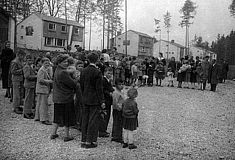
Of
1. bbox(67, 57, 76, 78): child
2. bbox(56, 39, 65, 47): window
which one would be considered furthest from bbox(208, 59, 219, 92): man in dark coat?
bbox(56, 39, 65, 47): window

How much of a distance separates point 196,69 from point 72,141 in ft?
41.3

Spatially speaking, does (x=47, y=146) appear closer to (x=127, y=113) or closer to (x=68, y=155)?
(x=68, y=155)

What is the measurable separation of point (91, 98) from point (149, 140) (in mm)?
1834

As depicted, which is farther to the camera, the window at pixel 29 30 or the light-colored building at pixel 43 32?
the window at pixel 29 30

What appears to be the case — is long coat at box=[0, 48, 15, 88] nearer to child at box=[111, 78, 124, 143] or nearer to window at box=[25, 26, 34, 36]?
child at box=[111, 78, 124, 143]

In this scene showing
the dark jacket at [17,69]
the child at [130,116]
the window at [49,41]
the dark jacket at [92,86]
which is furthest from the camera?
the window at [49,41]

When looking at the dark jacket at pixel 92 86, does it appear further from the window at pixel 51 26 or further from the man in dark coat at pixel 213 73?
the window at pixel 51 26

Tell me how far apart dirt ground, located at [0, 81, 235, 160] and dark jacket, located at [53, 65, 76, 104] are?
3.21 feet

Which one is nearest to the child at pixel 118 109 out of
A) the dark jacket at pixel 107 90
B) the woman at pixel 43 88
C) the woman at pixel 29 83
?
the dark jacket at pixel 107 90

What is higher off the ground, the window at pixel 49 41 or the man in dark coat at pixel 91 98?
the window at pixel 49 41

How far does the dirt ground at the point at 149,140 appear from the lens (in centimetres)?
526

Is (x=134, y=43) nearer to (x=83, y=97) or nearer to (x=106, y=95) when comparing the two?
(x=106, y=95)

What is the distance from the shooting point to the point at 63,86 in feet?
20.1

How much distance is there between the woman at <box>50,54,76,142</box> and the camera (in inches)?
239
